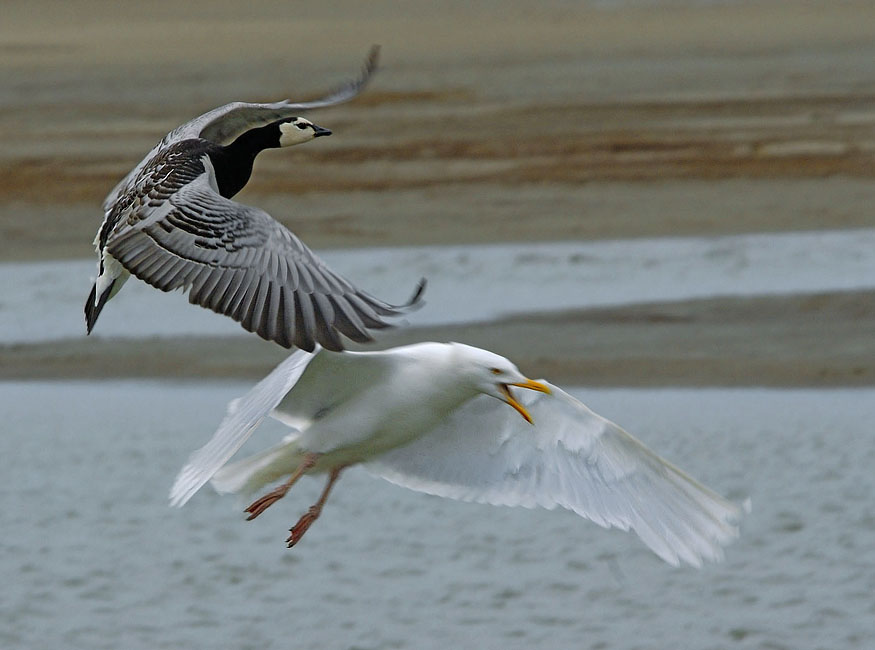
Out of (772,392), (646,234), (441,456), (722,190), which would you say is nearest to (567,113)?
(722,190)

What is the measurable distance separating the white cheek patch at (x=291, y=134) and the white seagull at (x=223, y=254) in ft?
0.18

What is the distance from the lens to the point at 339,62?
79.4 feet

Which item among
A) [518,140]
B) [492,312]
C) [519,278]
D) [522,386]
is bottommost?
[518,140]

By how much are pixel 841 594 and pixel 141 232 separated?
12.3 ft

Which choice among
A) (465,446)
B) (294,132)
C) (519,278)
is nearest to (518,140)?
(519,278)

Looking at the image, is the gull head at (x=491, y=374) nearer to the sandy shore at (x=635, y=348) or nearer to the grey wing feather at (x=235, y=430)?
the grey wing feather at (x=235, y=430)

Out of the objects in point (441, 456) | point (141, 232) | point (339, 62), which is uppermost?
point (141, 232)

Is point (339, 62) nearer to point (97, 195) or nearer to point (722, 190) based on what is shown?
point (97, 195)

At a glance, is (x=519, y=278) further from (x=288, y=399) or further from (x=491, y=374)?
(x=491, y=374)

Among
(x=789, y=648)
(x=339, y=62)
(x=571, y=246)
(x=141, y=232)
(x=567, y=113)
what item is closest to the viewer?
(x=141, y=232)

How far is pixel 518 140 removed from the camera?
19359 millimetres

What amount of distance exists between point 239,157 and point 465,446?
159 cm

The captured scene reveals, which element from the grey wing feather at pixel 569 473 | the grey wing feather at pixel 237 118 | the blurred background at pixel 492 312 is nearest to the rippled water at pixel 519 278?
the blurred background at pixel 492 312

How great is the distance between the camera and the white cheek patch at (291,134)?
745 centimetres
